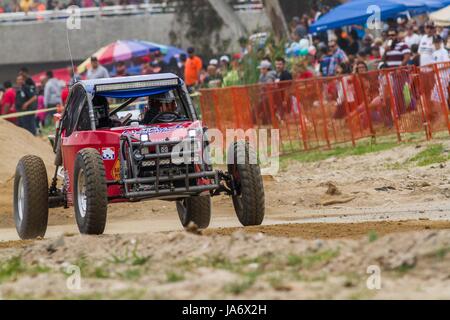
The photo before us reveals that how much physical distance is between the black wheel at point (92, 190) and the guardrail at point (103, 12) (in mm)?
32451

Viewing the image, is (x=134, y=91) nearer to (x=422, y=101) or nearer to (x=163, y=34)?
(x=422, y=101)

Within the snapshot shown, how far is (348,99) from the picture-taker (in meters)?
22.3

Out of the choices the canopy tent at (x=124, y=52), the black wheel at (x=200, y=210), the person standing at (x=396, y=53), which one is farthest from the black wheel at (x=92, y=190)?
the canopy tent at (x=124, y=52)

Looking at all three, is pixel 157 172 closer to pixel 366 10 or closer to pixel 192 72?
pixel 366 10

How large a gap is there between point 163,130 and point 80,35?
3331cm

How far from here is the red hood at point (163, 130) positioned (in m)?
13.1

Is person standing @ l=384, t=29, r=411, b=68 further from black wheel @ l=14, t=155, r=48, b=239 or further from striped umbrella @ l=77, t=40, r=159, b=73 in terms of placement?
striped umbrella @ l=77, t=40, r=159, b=73

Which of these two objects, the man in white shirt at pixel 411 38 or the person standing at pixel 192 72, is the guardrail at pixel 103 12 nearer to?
the person standing at pixel 192 72

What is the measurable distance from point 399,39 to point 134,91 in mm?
11887

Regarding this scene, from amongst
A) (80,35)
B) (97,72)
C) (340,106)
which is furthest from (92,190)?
(80,35)
